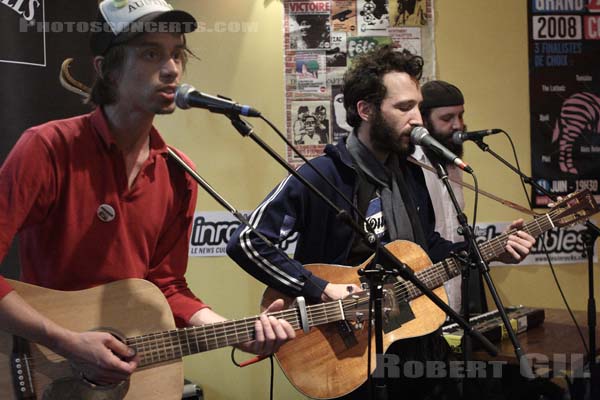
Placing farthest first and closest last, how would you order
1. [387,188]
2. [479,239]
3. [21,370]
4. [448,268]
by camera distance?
1. [479,239]
2. [387,188]
3. [448,268]
4. [21,370]

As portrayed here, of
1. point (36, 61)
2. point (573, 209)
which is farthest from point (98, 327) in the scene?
point (573, 209)

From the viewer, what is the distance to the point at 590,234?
3.12m

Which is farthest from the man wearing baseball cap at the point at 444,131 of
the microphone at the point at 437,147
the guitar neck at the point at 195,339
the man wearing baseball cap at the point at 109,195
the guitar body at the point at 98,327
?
the guitar body at the point at 98,327

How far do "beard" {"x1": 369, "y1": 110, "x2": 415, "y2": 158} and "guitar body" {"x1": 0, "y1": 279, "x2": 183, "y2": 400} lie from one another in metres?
1.27

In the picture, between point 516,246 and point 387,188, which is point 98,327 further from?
point 516,246

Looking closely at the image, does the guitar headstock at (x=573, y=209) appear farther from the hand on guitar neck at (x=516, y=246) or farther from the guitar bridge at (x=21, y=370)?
the guitar bridge at (x=21, y=370)

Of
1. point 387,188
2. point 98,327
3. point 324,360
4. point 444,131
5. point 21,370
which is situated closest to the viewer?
point 21,370

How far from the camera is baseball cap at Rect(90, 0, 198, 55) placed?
7.11ft

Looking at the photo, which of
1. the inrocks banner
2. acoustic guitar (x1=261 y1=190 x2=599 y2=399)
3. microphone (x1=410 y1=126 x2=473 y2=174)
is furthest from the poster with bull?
microphone (x1=410 y1=126 x2=473 y2=174)

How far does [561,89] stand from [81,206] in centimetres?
351

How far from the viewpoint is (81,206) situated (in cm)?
212

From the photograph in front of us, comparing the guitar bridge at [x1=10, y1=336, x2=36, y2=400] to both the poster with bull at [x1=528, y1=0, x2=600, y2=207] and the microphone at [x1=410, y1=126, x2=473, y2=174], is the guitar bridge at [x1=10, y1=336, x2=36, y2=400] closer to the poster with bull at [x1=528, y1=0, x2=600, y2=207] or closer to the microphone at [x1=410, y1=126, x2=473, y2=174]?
the microphone at [x1=410, y1=126, x2=473, y2=174]

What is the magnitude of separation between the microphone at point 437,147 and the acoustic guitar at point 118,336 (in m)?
0.86

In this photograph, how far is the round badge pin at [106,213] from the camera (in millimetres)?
2143
